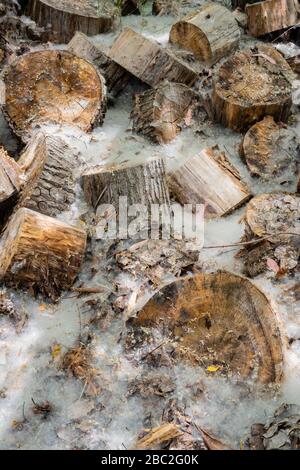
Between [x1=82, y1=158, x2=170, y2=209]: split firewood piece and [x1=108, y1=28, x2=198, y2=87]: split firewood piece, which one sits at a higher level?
[x1=108, y1=28, x2=198, y2=87]: split firewood piece

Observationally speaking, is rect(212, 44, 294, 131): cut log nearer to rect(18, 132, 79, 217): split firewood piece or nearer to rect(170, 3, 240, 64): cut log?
rect(170, 3, 240, 64): cut log

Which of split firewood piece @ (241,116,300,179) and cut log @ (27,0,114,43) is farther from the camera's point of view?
cut log @ (27,0,114,43)

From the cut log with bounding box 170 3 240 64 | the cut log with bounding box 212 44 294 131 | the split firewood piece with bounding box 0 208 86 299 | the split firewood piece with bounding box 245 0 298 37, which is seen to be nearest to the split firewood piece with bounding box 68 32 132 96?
the cut log with bounding box 170 3 240 64

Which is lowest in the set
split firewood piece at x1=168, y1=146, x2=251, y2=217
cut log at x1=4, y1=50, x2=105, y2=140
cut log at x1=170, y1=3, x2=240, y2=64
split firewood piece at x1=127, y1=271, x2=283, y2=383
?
split firewood piece at x1=127, y1=271, x2=283, y2=383

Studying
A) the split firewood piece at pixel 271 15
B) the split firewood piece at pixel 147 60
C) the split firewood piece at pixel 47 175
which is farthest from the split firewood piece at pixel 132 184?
the split firewood piece at pixel 271 15

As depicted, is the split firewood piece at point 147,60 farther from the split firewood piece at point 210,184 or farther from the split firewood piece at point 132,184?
the split firewood piece at point 132,184

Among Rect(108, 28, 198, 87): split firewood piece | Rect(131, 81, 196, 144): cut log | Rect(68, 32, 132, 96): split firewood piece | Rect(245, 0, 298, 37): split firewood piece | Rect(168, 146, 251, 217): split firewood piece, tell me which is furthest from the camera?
Rect(245, 0, 298, 37): split firewood piece

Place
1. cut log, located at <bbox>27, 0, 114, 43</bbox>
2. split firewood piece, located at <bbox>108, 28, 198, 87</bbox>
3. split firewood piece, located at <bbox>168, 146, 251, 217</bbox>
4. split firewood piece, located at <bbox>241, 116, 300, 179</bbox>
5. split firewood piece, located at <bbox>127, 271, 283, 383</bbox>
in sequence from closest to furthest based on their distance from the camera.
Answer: split firewood piece, located at <bbox>127, 271, 283, 383</bbox>, split firewood piece, located at <bbox>168, 146, 251, 217</bbox>, split firewood piece, located at <bbox>241, 116, 300, 179</bbox>, split firewood piece, located at <bbox>108, 28, 198, 87</bbox>, cut log, located at <bbox>27, 0, 114, 43</bbox>

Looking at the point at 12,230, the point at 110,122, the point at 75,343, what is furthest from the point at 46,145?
the point at 75,343
